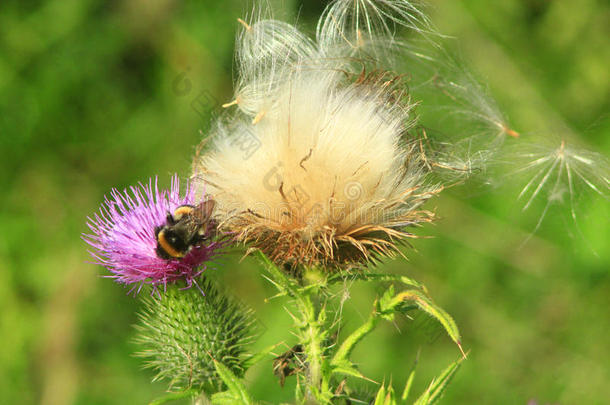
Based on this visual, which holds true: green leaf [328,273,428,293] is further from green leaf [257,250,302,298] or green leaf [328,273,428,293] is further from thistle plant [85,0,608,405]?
green leaf [257,250,302,298]

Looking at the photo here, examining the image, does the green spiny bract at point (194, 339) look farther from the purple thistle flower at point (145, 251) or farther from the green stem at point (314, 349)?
the green stem at point (314, 349)

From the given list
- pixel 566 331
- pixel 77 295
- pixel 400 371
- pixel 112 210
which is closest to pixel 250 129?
pixel 112 210

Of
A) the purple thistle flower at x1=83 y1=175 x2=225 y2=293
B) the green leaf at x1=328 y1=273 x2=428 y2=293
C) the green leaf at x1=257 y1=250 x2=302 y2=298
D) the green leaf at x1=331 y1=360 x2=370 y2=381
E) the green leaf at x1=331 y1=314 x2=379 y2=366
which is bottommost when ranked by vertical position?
the green leaf at x1=331 y1=360 x2=370 y2=381

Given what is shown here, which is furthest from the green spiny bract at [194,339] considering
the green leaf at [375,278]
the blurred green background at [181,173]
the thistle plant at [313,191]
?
the blurred green background at [181,173]

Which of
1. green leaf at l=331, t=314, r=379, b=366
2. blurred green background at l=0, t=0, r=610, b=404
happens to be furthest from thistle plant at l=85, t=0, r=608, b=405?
blurred green background at l=0, t=0, r=610, b=404

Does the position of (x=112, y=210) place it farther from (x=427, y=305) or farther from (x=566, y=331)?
(x=566, y=331)

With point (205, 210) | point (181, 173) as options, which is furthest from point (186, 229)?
point (181, 173)
